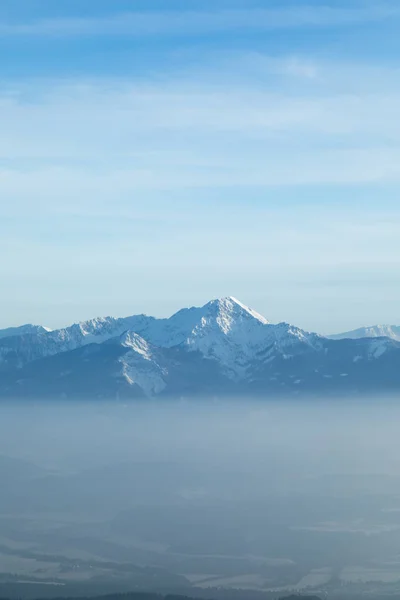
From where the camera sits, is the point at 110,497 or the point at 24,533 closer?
the point at 24,533

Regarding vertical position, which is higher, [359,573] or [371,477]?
[371,477]

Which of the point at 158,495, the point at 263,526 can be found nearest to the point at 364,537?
the point at 263,526

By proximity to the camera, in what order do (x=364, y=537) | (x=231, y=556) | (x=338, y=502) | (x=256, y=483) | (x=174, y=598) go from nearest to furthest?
(x=174, y=598), (x=231, y=556), (x=364, y=537), (x=338, y=502), (x=256, y=483)

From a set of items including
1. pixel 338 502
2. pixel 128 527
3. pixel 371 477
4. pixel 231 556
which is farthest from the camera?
pixel 371 477

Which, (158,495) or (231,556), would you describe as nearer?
(231,556)

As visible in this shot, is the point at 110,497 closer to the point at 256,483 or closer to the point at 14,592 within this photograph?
the point at 256,483

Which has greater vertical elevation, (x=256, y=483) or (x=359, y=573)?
(x=256, y=483)

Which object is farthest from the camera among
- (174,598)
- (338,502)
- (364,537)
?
(338,502)

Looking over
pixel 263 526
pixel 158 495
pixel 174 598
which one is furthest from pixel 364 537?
pixel 158 495

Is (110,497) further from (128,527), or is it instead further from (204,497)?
(128,527)
